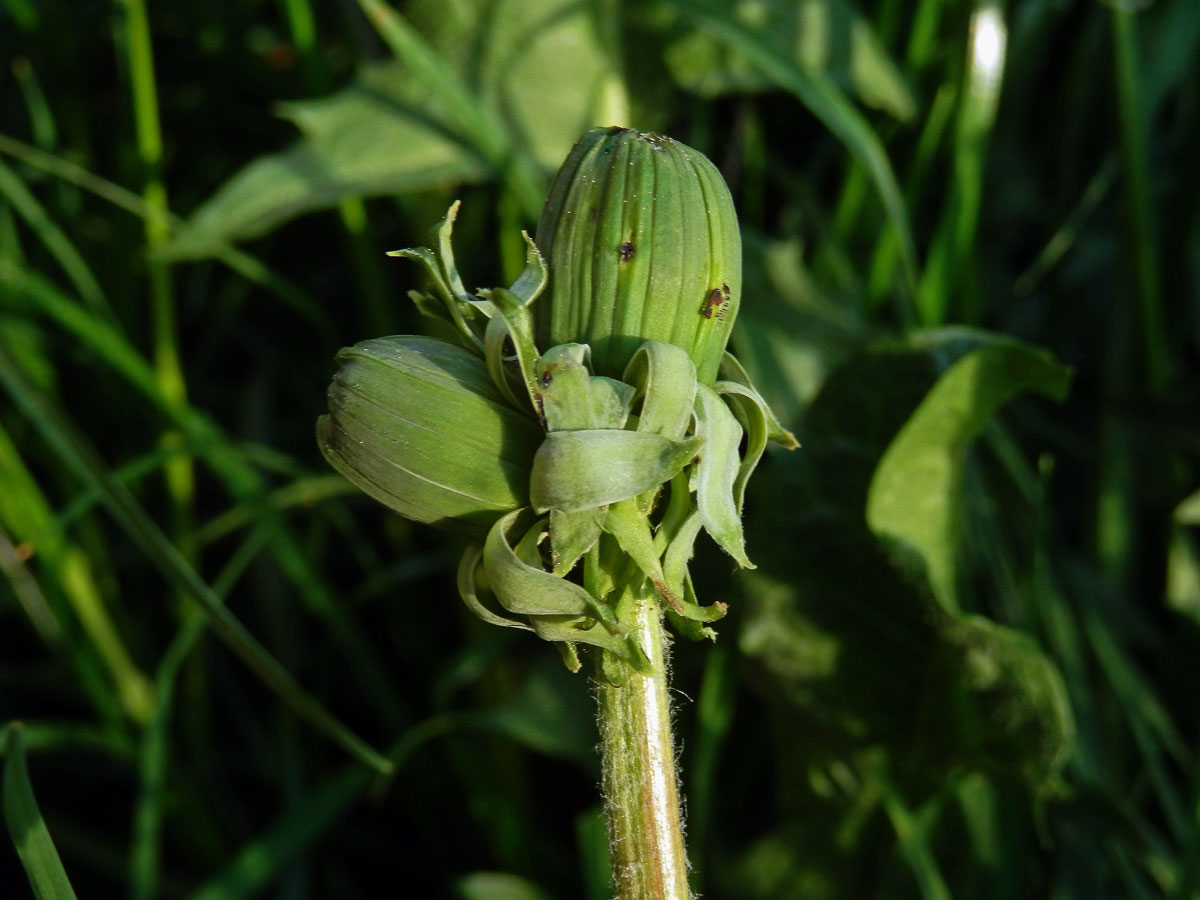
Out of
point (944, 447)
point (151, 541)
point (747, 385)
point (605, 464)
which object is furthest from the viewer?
point (944, 447)

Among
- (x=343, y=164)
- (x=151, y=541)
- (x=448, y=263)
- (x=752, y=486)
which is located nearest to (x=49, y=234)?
(x=343, y=164)

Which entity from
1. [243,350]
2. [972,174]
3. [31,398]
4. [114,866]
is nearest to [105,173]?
[243,350]

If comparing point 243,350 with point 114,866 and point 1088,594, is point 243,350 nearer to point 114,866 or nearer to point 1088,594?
point 114,866

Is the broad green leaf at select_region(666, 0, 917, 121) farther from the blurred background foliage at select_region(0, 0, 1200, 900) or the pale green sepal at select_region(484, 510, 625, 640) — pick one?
the pale green sepal at select_region(484, 510, 625, 640)

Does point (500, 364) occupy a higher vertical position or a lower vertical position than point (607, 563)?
higher

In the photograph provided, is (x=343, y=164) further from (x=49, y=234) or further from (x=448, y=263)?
(x=448, y=263)

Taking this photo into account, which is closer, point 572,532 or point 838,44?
point 572,532

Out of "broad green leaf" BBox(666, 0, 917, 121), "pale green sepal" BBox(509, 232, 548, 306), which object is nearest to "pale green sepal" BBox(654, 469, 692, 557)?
"pale green sepal" BBox(509, 232, 548, 306)

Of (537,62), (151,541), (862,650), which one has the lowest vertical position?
(862,650)
